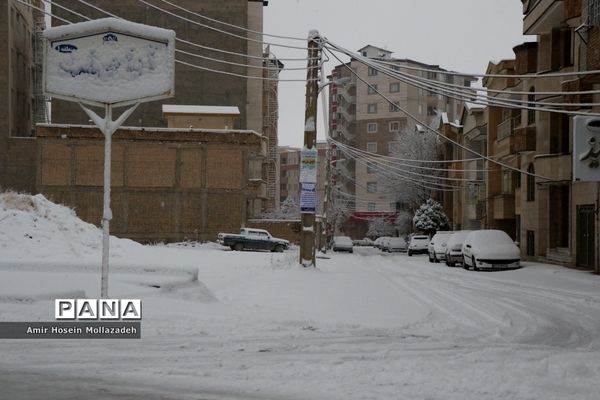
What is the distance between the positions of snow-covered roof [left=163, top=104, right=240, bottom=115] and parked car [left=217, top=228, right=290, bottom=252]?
13.9m

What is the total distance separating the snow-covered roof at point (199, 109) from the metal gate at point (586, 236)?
34.7 m

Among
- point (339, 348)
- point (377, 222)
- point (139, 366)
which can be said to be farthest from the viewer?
point (377, 222)

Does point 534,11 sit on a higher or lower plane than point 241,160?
higher

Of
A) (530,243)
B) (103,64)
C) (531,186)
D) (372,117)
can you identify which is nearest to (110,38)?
(103,64)

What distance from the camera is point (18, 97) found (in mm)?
59750

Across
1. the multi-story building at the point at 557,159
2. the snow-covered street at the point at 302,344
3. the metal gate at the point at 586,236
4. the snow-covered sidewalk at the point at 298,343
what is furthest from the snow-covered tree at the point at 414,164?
the snow-covered street at the point at 302,344

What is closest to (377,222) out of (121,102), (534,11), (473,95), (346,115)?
(346,115)

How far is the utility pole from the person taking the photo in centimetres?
2125

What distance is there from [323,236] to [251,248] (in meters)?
5.09

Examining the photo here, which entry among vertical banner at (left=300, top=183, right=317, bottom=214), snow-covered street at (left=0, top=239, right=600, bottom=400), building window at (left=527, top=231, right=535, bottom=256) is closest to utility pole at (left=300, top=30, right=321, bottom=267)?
vertical banner at (left=300, top=183, right=317, bottom=214)

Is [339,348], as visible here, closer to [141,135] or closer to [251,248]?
[251,248]

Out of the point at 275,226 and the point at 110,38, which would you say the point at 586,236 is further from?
the point at 275,226

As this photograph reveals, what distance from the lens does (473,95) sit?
655 inches

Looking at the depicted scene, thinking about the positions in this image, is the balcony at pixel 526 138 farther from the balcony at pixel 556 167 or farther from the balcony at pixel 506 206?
the balcony at pixel 506 206
